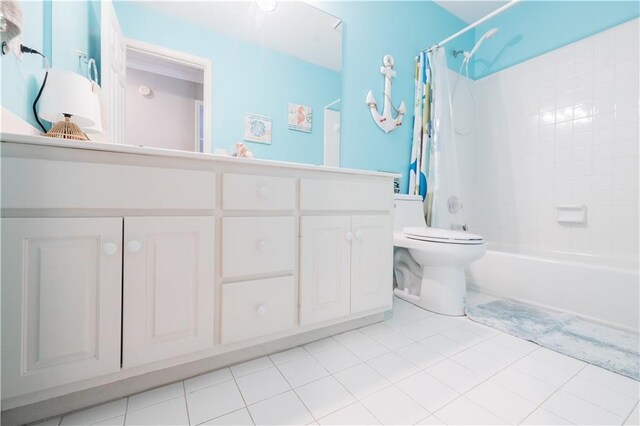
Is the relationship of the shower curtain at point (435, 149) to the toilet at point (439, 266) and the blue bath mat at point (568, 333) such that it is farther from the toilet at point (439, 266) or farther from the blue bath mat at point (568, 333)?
the blue bath mat at point (568, 333)

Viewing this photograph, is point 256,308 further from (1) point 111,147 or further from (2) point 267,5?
(2) point 267,5

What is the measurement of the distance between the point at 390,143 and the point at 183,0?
1.51 meters

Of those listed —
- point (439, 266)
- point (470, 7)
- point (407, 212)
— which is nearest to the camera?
point (439, 266)

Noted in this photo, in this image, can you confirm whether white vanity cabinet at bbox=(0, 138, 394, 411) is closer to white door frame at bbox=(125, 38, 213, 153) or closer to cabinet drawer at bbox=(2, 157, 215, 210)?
cabinet drawer at bbox=(2, 157, 215, 210)

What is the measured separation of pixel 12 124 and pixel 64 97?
0.17 m

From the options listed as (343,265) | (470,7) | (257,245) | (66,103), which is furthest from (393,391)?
(470,7)

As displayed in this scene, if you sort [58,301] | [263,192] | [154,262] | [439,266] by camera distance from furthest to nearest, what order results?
[439,266] → [263,192] → [154,262] → [58,301]

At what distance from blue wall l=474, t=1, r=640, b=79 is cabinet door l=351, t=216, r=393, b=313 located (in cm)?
212

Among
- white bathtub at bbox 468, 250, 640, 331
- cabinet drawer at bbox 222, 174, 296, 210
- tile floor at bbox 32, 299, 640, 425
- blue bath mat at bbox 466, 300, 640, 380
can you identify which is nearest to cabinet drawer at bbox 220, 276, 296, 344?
tile floor at bbox 32, 299, 640, 425

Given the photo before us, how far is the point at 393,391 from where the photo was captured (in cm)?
87

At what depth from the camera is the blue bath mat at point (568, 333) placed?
1.05 metres

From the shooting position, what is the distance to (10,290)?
628 mm

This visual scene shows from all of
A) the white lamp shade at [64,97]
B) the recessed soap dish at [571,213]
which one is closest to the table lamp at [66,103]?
the white lamp shade at [64,97]

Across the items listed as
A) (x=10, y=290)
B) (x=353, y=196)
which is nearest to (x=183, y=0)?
(x=353, y=196)
